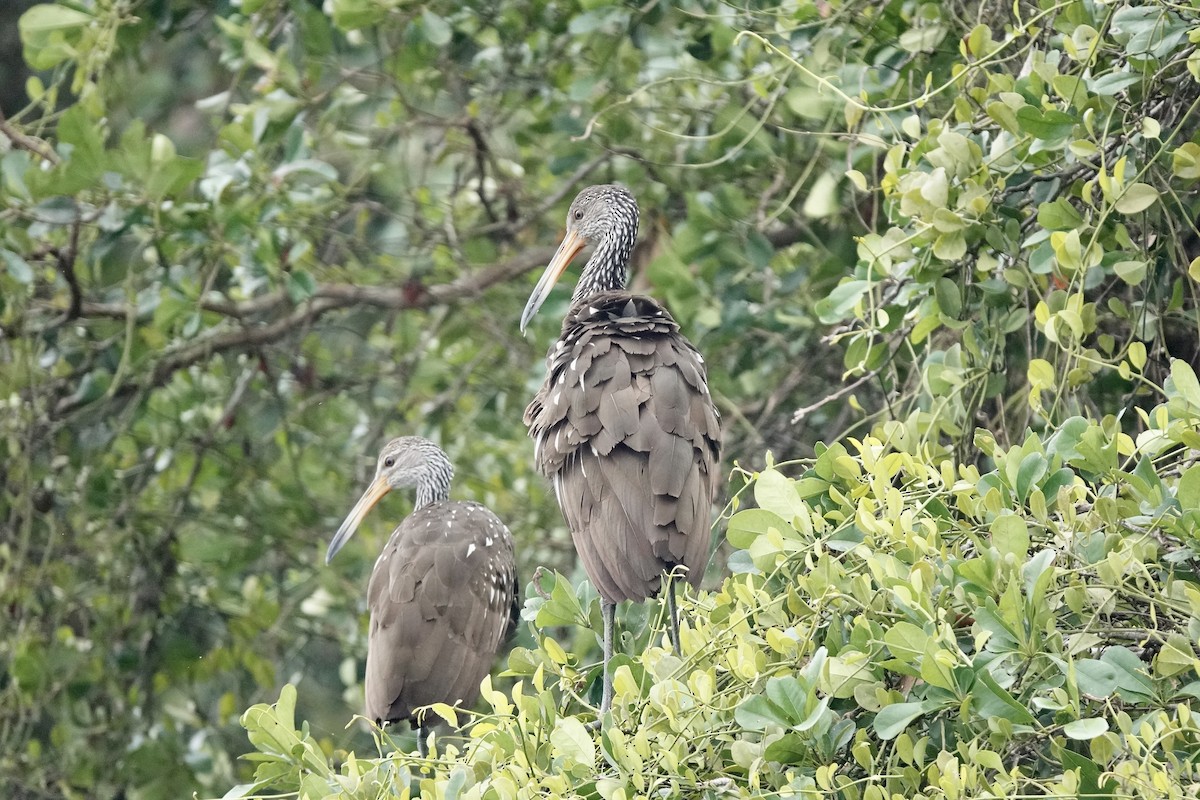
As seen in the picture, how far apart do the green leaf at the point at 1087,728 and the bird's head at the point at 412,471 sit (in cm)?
404

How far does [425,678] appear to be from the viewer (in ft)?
14.4

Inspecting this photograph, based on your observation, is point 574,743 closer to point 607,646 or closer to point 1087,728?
point 1087,728

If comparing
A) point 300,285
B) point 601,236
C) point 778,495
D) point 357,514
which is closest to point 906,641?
point 778,495

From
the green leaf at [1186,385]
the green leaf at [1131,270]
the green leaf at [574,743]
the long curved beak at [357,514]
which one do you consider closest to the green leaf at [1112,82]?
the green leaf at [1131,270]

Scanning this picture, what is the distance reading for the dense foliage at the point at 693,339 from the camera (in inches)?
83.4

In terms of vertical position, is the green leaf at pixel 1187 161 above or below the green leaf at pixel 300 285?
above

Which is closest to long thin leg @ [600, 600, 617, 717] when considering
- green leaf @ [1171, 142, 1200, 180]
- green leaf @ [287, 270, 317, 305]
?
green leaf @ [1171, 142, 1200, 180]

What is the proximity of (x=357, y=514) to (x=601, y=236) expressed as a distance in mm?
1492

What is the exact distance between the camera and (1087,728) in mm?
1852

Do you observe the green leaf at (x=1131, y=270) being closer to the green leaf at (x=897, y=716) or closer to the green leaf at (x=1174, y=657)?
the green leaf at (x=1174, y=657)

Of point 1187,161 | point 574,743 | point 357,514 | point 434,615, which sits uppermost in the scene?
point 1187,161

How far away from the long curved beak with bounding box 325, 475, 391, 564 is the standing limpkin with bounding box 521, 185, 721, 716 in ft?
5.35

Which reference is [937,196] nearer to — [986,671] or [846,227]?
[986,671]

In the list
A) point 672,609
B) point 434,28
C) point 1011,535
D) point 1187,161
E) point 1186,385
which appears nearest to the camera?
point 1011,535
